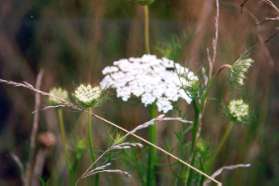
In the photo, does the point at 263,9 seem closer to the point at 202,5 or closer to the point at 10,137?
the point at 202,5

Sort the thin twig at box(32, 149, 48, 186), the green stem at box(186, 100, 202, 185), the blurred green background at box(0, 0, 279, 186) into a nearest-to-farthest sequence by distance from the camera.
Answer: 1. the green stem at box(186, 100, 202, 185)
2. the thin twig at box(32, 149, 48, 186)
3. the blurred green background at box(0, 0, 279, 186)

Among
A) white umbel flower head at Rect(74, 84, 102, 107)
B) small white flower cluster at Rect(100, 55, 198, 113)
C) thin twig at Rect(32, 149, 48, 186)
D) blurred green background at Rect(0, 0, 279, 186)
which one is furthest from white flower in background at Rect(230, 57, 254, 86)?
blurred green background at Rect(0, 0, 279, 186)

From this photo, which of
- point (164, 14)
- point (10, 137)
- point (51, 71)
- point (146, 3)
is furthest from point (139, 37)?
point (146, 3)

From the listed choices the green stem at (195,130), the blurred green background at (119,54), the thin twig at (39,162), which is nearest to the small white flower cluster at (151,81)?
the green stem at (195,130)

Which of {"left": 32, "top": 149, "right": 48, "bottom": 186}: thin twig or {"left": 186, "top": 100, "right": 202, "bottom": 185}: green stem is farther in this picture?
{"left": 32, "top": 149, "right": 48, "bottom": 186}: thin twig

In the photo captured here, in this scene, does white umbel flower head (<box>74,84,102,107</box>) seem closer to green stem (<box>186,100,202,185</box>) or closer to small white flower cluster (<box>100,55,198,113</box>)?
small white flower cluster (<box>100,55,198,113</box>)
